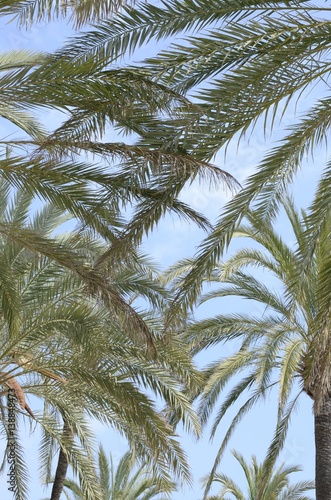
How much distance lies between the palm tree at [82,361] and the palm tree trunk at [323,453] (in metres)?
3.71

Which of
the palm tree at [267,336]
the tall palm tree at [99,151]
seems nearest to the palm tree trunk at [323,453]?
the palm tree at [267,336]

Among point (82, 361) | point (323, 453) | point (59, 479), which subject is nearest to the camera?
point (82, 361)

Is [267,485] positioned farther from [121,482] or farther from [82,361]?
[82,361]

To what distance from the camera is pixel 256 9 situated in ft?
27.5

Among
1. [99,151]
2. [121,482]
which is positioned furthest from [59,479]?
[99,151]

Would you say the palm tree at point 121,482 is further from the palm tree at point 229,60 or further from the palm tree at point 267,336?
the palm tree at point 229,60

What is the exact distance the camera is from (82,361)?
508 inches

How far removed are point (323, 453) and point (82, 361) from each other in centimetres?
614

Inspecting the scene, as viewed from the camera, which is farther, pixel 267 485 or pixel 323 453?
pixel 267 485

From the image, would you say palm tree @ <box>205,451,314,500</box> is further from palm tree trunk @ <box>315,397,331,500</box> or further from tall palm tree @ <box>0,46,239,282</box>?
tall palm tree @ <box>0,46,239,282</box>

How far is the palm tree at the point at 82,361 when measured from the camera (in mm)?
12195

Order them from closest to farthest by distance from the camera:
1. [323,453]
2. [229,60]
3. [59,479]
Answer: [229,60]
[323,453]
[59,479]

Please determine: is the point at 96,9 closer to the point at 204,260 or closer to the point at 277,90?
the point at 277,90

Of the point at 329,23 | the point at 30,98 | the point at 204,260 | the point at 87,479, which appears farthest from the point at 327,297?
the point at 87,479
